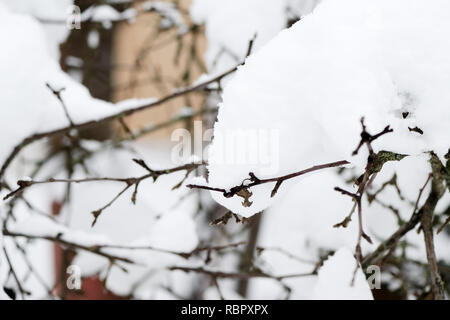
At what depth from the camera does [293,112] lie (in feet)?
2.99

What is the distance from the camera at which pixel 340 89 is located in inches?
33.7

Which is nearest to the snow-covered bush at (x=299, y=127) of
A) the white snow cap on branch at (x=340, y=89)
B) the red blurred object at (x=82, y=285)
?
the white snow cap on branch at (x=340, y=89)

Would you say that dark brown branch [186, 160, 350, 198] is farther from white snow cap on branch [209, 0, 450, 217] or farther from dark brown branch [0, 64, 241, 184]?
dark brown branch [0, 64, 241, 184]

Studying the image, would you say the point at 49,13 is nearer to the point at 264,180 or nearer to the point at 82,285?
the point at 82,285

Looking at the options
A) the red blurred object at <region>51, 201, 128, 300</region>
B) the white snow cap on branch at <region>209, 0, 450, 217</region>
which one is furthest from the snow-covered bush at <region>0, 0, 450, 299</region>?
the red blurred object at <region>51, 201, 128, 300</region>

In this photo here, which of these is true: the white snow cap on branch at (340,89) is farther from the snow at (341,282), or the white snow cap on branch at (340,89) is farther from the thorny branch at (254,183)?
the snow at (341,282)

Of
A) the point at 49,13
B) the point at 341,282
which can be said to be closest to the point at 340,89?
the point at 341,282

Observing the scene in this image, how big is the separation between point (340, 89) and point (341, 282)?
1.92 feet

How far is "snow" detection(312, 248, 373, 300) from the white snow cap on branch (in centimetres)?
41

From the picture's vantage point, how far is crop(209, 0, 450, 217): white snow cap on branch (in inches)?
33.1

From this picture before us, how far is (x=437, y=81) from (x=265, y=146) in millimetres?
307

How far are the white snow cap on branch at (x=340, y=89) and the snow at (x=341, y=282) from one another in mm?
408
